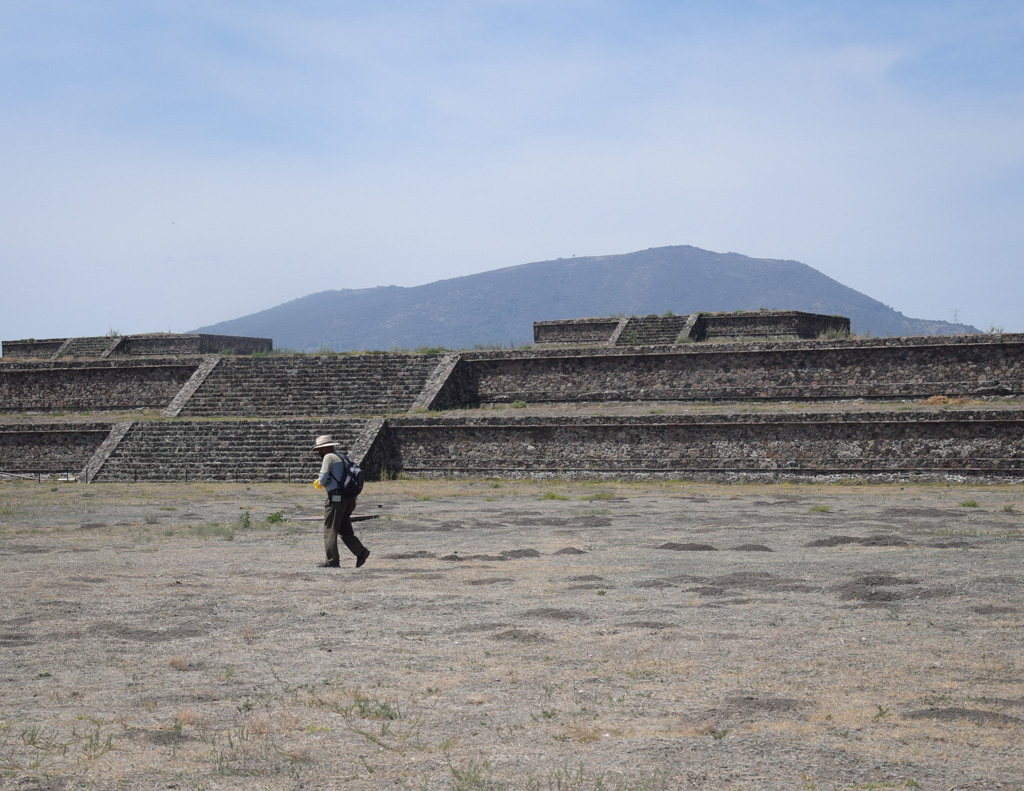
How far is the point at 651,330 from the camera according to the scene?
35.5 meters

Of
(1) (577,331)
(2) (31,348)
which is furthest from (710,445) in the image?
(2) (31,348)

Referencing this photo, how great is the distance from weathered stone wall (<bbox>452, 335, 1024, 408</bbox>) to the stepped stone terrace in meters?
0.04

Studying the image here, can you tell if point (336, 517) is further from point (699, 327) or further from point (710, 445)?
point (699, 327)

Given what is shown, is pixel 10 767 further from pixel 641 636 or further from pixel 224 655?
pixel 641 636

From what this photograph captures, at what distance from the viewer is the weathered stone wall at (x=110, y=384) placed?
32.3 m

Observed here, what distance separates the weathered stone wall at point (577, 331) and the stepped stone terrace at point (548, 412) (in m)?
7.89

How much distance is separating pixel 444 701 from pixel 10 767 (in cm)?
231

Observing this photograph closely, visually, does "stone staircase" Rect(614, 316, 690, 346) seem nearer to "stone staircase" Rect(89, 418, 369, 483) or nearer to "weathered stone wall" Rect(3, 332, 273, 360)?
"stone staircase" Rect(89, 418, 369, 483)

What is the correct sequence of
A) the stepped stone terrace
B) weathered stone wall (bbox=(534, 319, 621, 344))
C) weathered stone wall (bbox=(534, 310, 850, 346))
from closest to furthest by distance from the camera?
the stepped stone terrace
weathered stone wall (bbox=(534, 310, 850, 346))
weathered stone wall (bbox=(534, 319, 621, 344))

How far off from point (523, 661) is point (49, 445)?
24284mm

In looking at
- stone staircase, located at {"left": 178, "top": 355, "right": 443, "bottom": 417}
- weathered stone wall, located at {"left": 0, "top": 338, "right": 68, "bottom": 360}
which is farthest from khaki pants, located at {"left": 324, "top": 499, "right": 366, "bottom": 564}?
weathered stone wall, located at {"left": 0, "top": 338, "right": 68, "bottom": 360}

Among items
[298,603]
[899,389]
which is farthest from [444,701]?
[899,389]

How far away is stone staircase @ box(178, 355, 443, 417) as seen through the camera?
29.1m

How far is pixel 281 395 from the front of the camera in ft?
98.8
